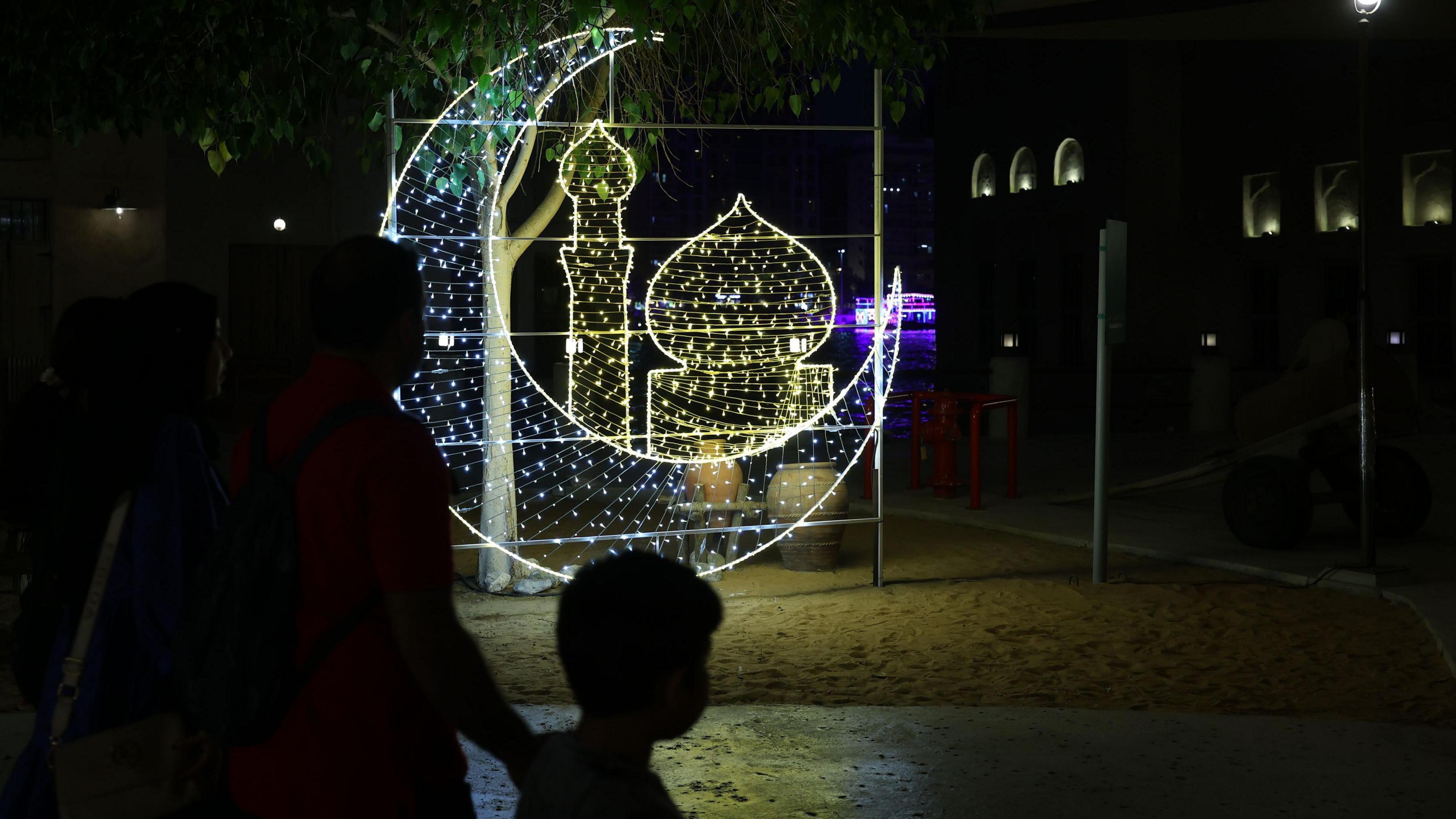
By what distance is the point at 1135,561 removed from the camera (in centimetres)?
908

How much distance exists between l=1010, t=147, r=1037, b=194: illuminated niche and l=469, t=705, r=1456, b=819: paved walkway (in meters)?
25.1

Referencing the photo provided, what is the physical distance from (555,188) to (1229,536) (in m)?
5.25

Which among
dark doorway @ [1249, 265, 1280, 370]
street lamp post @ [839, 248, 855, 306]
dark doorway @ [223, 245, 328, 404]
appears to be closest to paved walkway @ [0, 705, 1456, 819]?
street lamp post @ [839, 248, 855, 306]

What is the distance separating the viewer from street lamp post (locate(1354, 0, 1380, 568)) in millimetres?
7742

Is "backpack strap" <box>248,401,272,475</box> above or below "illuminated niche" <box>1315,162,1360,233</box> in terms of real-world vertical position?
below

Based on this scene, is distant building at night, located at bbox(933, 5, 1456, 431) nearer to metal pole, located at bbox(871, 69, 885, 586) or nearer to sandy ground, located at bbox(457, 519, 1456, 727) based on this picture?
sandy ground, located at bbox(457, 519, 1456, 727)

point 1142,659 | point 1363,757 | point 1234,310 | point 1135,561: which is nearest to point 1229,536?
point 1135,561

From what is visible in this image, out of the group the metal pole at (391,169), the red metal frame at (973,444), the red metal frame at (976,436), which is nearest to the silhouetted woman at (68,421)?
the metal pole at (391,169)

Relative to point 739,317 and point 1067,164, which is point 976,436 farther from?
point 1067,164

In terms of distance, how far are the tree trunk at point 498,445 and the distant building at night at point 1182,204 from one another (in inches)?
521

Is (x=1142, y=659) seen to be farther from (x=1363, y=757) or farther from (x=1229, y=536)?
(x=1229, y=536)

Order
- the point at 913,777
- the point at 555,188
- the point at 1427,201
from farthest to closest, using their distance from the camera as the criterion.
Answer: the point at 1427,201
the point at 555,188
the point at 913,777

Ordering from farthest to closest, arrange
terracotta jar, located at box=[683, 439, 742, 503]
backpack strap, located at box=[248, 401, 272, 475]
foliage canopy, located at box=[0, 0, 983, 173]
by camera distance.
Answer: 1. terracotta jar, located at box=[683, 439, 742, 503]
2. foliage canopy, located at box=[0, 0, 983, 173]
3. backpack strap, located at box=[248, 401, 272, 475]

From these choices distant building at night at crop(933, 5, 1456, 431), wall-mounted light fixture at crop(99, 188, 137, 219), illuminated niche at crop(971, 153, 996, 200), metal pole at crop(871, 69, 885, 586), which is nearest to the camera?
metal pole at crop(871, 69, 885, 586)
